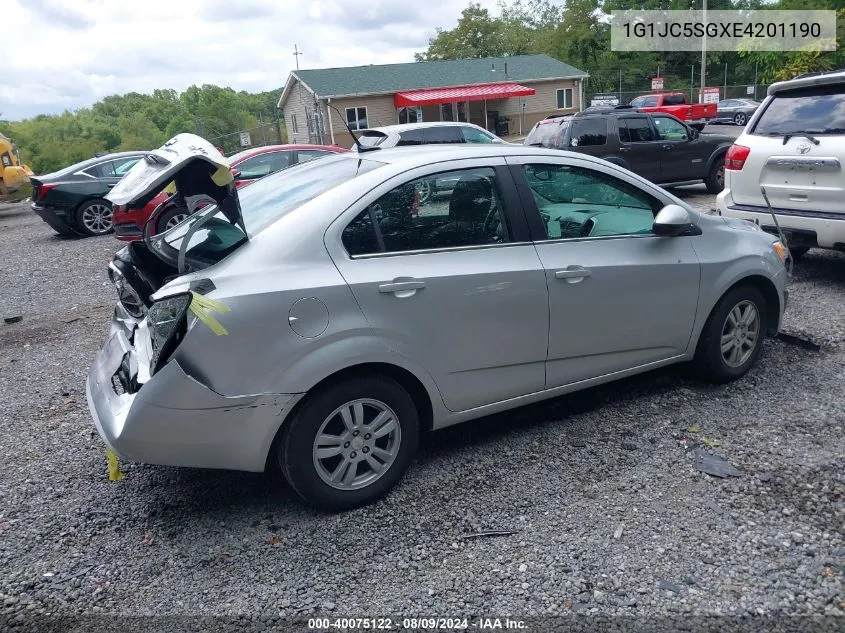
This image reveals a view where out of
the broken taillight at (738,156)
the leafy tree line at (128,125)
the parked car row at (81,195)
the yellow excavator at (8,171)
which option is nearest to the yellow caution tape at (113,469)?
the broken taillight at (738,156)

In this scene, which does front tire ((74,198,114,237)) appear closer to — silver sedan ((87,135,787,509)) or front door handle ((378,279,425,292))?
silver sedan ((87,135,787,509))

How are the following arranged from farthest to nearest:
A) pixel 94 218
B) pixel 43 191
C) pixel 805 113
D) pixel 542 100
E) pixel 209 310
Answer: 1. pixel 542 100
2. pixel 94 218
3. pixel 43 191
4. pixel 805 113
5. pixel 209 310

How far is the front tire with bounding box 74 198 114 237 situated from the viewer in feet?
43.6

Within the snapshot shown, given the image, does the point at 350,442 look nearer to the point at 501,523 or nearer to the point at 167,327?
the point at 501,523

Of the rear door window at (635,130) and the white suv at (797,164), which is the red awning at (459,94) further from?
the white suv at (797,164)

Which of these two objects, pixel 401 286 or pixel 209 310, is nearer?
pixel 209 310

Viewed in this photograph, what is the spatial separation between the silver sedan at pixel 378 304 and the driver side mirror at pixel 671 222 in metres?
0.01

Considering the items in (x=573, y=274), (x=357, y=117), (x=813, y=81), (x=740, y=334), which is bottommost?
(x=740, y=334)

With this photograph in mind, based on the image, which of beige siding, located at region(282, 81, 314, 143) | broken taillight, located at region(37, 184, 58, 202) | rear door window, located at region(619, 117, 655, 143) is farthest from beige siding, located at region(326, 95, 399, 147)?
rear door window, located at region(619, 117, 655, 143)

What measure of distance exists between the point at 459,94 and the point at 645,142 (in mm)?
27844

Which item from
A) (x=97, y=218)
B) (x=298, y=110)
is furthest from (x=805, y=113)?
(x=298, y=110)

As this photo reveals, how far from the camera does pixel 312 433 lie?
10.2 feet

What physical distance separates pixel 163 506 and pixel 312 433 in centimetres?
100

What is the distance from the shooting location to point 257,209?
11.9 ft
